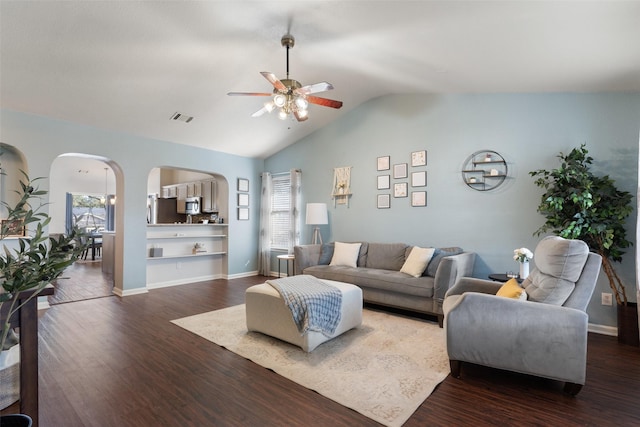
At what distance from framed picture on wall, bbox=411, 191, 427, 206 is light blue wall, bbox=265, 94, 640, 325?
79 mm

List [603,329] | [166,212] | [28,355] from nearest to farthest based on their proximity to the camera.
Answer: [28,355]
[603,329]
[166,212]

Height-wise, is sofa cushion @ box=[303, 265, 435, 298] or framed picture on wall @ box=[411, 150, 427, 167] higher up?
framed picture on wall @ box=[411, 150, 427, 167]

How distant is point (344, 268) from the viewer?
185 inches

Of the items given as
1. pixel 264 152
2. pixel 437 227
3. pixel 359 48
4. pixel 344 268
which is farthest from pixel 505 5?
pixel 264 152

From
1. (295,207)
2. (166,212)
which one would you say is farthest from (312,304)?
(166,212)

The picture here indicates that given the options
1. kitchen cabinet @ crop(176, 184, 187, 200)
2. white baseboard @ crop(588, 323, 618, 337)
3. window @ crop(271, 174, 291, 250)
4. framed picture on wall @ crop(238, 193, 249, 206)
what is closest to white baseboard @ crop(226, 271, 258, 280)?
window @ crop(271, 174, 291, 250)

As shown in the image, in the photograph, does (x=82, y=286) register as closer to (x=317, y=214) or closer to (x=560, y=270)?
(x=317, y=214)

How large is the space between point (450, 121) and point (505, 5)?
2195mm

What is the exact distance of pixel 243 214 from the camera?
6730 mm

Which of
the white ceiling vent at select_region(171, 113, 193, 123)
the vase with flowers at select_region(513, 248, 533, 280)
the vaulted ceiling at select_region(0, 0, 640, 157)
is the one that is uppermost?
the vaulted ceiling at select_region(0, 0, 640, 157)

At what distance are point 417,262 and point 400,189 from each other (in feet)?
4.43

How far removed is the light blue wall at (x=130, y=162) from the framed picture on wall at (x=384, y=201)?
2.97 meters

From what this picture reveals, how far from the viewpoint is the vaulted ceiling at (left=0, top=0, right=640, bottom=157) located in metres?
2.61

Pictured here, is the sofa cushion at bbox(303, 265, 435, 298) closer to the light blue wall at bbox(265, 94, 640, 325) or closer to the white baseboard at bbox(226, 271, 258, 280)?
the light blue wall at bbox(265, 94, 640, 325)
